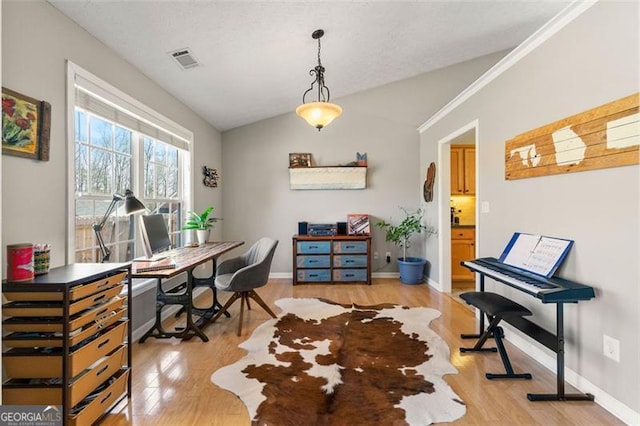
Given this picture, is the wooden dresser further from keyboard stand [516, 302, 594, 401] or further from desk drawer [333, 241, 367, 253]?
desk drawer [333, 241, 367, 253]

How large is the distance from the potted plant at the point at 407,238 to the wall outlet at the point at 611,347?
280cm

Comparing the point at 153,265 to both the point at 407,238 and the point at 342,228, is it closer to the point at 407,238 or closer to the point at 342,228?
the point at 342,228

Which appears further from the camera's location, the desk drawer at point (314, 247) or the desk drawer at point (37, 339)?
the desk drawer at point (314, 247)

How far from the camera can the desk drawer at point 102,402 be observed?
4.91 feet

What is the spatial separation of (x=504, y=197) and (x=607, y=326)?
Answer: 1.28 meters

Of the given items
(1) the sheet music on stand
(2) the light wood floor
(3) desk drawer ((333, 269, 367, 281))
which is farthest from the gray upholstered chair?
(1) the sheet music on stand

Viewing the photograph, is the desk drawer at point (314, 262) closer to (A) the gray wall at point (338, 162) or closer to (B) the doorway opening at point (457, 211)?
(A) the gray wall at point (338, 162)

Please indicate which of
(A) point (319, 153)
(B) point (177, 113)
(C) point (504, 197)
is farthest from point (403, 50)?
(B) point (177, 113)

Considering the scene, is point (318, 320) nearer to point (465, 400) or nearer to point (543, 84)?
point (465, 400)

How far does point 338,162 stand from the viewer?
5.13 metres

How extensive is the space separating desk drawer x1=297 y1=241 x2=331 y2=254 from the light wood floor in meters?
1.69

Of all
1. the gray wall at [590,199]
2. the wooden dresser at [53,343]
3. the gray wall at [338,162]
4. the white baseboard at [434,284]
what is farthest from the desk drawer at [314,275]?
the wooden dresser at [53,343]

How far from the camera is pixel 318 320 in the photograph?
126 inches

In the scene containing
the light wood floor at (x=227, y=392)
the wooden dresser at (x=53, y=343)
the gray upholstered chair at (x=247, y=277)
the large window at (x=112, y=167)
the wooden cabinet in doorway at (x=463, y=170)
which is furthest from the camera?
the wooden cabinet in doorway at (x=463, y=170)
